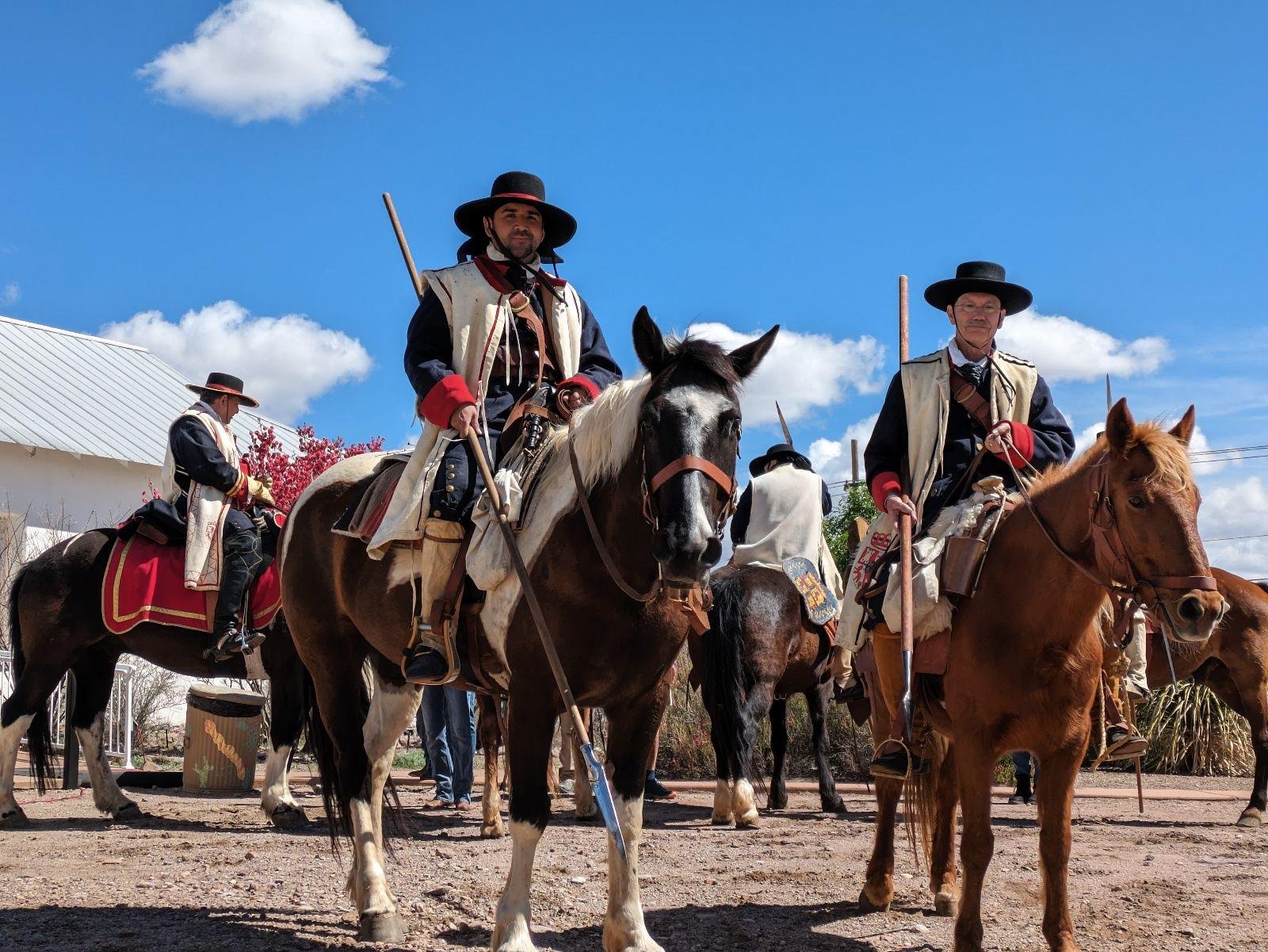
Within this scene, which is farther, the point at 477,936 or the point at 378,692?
the point at 378,692

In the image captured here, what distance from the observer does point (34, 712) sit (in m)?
9.15

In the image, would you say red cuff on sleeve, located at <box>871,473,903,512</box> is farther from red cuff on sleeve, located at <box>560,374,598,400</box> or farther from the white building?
the white building

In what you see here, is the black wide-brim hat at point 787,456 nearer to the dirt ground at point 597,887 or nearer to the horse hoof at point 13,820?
the dirt ground at point 597,887

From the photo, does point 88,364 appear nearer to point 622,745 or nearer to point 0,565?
point 0,565

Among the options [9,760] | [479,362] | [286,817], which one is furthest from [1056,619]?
[9,760]

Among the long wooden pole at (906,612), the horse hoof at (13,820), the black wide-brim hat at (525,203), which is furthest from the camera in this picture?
the horse hoof at (13,820)

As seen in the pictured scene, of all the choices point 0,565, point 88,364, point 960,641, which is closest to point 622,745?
point 960,641

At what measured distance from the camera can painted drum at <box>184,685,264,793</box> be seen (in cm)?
1080

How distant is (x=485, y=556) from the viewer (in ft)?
15.5

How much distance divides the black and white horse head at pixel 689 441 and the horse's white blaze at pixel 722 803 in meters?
4.90

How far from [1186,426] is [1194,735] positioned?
9942mm

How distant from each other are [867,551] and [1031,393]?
3.64 feet

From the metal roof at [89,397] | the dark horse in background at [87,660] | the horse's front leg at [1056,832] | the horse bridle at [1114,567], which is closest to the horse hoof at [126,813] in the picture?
the dark horse in background at [87,660]

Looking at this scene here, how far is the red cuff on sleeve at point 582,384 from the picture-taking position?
5.16 m
